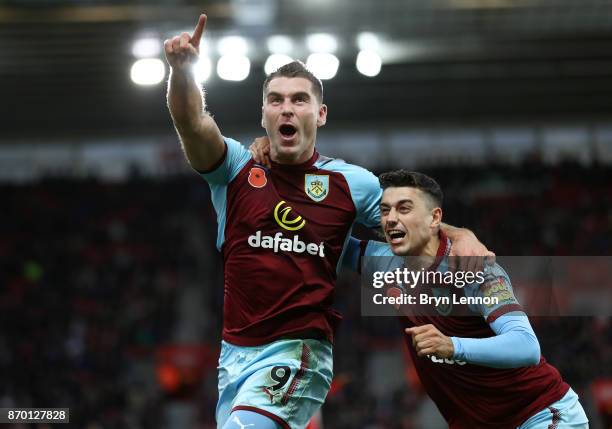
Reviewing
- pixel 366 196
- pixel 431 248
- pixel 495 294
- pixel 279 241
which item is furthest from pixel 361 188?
pixel 495 294

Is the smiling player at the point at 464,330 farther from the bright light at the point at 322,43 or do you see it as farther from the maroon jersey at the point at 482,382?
the bright light at the point at 322,43

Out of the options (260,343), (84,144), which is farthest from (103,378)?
(260,343)

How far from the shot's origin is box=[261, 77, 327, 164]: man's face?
180 inches

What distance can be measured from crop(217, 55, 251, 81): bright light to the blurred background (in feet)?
0.15

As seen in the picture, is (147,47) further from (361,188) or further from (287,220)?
(287,220)

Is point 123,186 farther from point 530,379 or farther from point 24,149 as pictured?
point 530,379

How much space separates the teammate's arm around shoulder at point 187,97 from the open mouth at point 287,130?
16.1 inches

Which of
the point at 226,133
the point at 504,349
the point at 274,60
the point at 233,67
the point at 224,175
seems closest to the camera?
the point at 504,349

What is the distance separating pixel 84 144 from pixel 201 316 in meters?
7.00

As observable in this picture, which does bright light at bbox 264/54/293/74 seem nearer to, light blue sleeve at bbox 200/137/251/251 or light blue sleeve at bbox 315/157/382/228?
light blue sleeve at bbox 315/157/382/228

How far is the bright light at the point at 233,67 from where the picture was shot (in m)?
17.9

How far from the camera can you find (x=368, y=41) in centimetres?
1797

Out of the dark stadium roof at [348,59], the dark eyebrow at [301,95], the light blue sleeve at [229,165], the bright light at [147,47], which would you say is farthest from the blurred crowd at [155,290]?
the light blue sleeve at [229,165]

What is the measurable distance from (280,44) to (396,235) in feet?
45.4
